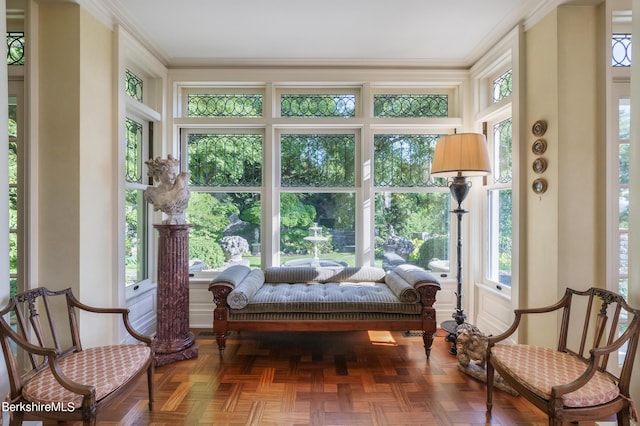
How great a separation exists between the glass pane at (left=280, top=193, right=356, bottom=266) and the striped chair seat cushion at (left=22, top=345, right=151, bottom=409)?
6.24 ft

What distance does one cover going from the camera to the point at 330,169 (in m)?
3.65

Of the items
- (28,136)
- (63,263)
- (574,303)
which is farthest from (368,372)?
(28,136)

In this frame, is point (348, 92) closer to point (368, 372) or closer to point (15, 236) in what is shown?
point (368, 372)

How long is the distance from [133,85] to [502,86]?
11.9 feet

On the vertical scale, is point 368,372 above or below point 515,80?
below

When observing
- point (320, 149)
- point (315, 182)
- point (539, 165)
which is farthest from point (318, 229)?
point (539, 165)

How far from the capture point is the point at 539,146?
2.45 meters

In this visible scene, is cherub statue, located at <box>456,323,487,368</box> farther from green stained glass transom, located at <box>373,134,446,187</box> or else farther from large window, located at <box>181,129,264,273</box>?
large window, located at <box>181,129,264,273</box>

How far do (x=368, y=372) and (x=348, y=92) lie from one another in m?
2.86

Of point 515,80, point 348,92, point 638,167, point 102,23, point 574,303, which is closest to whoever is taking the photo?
point 638,167

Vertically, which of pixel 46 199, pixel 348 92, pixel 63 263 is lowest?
pixel 63 263

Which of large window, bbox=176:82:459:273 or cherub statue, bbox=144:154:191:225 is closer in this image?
cherub statue, bbox=144:154:191:225

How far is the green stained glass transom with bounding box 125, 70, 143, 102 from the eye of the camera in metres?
2.99

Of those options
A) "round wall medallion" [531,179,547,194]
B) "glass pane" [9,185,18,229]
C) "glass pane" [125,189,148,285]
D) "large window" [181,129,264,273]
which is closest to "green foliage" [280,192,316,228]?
"large window" [181,129,264,273]
